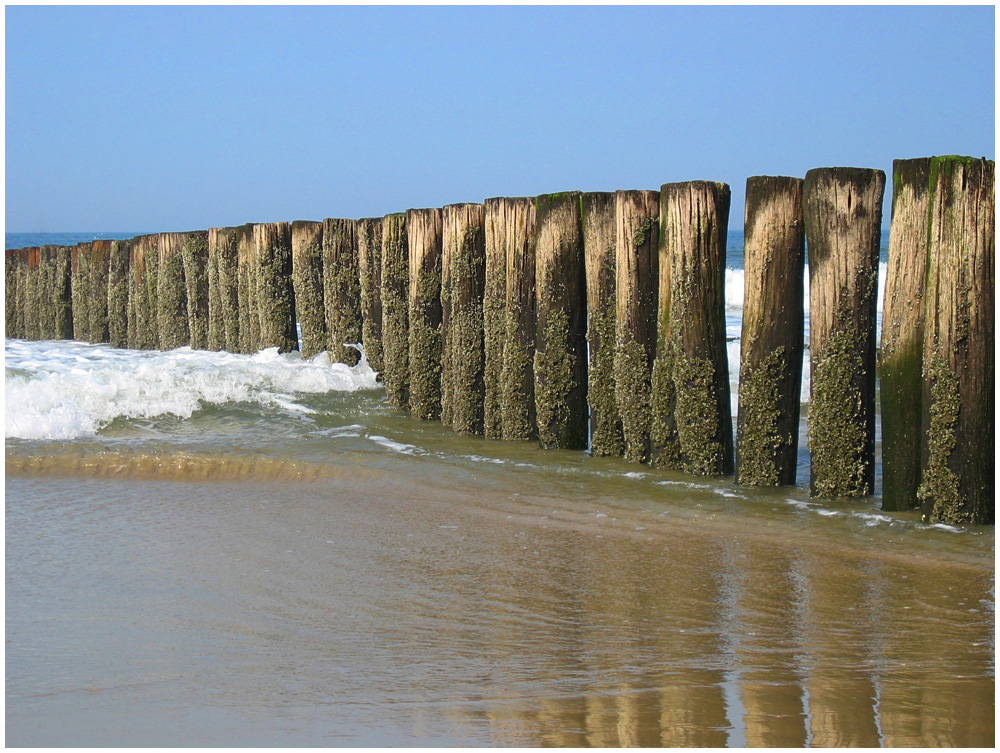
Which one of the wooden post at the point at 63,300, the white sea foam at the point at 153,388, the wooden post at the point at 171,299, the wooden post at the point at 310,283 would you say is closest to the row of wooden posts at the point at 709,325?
the white sea foam at the point at 153,388

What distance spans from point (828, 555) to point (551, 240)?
274cm

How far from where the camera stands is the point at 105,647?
306 cm

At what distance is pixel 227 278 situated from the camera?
1009 centimetres

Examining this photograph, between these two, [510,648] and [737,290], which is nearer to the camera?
[510,648]

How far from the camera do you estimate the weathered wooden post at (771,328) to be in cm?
490

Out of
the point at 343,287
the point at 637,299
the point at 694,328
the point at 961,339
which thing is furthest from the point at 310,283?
the point at 961,339

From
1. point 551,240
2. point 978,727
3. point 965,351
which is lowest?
point 978,727

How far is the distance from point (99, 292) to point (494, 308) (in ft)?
27.2

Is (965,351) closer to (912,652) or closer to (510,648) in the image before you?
(912,652)

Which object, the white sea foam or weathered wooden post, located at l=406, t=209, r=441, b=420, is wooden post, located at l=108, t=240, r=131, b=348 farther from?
weathered wooden post, located at l=406, t=209, r=441, b=420

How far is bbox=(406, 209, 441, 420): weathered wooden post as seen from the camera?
7.16m

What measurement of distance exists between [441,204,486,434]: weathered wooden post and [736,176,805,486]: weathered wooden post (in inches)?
84.1

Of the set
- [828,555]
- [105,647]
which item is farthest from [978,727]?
[105,647]

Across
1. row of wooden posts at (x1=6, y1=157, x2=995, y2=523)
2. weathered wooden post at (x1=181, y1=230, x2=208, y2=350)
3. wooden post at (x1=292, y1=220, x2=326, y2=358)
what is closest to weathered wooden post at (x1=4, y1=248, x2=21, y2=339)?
weathered wooden post at (x1=181, y1=230, x2=208, y2=350)
